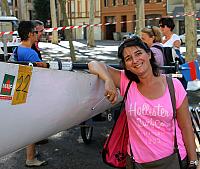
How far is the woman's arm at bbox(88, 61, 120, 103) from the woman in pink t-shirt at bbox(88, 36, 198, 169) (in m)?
0.16

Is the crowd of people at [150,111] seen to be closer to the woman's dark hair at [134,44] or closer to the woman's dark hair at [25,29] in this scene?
the woman's dark hair at [134,44]

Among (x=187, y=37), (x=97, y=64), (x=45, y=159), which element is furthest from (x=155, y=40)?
(x=187, y=37)

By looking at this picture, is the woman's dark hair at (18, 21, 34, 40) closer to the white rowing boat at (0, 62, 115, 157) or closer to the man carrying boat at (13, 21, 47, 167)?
the man carrying boat at (13, 21, 47, 167)

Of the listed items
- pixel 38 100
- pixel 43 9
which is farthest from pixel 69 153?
pixel 43 9

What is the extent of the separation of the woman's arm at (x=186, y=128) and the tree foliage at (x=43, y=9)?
5785cm

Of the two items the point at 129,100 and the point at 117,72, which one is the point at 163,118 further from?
the point at 117,72

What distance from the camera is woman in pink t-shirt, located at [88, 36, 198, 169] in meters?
2.43

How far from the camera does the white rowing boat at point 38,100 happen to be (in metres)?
2.70

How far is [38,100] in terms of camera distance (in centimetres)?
296

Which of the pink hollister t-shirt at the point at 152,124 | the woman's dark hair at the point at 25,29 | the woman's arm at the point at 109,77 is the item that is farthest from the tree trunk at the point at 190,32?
the pink hollister t-shirt at the point at 152,124

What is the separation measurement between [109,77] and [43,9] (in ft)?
190

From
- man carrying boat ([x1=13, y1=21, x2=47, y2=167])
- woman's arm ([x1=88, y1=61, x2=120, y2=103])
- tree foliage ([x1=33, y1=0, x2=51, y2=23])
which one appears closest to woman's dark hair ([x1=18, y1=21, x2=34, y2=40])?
man carrying boat ([x1=13, y1=21, x2=47, y2=167])

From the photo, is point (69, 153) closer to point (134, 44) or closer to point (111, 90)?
point (111, 90)

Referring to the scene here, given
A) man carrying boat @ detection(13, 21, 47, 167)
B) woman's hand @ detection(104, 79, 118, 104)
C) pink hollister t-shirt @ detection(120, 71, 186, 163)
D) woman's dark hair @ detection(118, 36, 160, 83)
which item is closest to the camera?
pink hollister t-shirt @ detection(120, 71, 186, 163)
